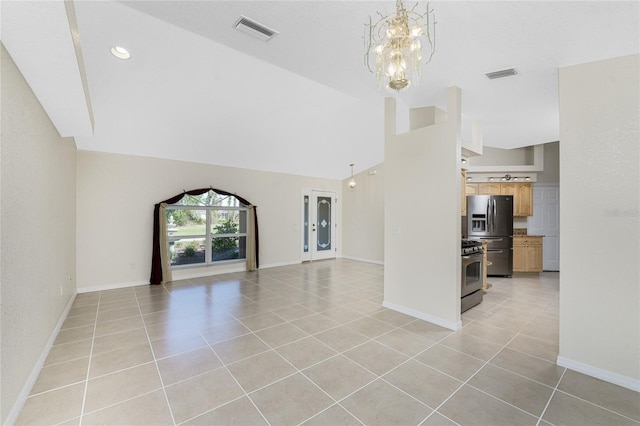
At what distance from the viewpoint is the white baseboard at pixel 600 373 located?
2.27m

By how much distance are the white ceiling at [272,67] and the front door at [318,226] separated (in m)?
2.38

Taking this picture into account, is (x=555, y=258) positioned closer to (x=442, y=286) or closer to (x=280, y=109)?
(x=442, y=286)

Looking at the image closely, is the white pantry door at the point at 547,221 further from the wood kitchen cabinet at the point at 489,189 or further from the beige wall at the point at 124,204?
the beige wall at the point at 124,204

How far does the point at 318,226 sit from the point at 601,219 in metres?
6.51

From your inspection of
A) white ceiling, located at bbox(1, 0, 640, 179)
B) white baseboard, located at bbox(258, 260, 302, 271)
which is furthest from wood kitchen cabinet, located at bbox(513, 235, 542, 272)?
white baseboard, located at bbox(258, 260, 302, 271)

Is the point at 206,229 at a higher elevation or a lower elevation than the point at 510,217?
lower

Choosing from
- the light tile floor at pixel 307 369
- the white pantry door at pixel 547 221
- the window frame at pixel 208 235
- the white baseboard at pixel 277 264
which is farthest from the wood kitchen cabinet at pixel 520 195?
the window frame at pixel 208 235

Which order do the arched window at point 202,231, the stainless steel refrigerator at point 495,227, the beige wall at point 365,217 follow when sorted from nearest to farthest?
1. the arched window at point 202,231
2. the stainless steel refrigerator at point 495,227
3. the beige wall at point 365,217

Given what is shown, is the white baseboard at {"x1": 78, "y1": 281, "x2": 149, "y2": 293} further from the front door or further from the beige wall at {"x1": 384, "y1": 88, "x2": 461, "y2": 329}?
the beige wall at {"x1": 384, "y1": 88, "x2": 461, "y2": 329}

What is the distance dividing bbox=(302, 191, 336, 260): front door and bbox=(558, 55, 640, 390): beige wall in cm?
603

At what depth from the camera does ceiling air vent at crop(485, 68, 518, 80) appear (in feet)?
9.55

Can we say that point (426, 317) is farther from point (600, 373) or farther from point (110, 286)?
point (110, 286)

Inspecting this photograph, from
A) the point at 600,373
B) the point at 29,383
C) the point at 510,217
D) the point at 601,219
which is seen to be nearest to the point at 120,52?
the point at 29,383

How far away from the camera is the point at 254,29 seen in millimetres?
2344
